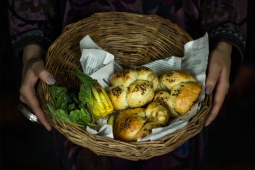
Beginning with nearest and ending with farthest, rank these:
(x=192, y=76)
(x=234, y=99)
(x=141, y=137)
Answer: (x=141, y=137), (x=192, y=76), (x=234, y=99)

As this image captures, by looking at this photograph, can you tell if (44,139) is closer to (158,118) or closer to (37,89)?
(37,89)

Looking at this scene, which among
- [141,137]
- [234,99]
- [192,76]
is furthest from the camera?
[234,99]

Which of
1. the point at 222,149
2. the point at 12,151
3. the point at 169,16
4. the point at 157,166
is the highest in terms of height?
the point at 169,16

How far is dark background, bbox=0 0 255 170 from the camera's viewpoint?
1468 millimetres

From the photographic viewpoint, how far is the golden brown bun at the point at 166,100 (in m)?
0.77

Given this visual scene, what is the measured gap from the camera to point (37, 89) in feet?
2.52

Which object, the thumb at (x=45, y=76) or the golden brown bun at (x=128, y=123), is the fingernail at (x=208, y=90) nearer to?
the golden brown bun at (x=128, y=123)

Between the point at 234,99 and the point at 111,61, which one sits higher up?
the point at 111,61

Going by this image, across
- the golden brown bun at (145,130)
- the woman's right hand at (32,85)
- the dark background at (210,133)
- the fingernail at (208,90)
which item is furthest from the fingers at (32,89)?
the dark background at (210,133)

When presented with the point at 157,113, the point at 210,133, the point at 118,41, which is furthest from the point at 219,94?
the point at 210,133

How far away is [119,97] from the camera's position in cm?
78

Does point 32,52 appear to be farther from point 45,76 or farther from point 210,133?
point 210,133

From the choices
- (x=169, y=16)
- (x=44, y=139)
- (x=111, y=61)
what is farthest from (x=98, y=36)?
(x=44, y=139)

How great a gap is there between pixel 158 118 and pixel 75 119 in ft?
→ 0.55
